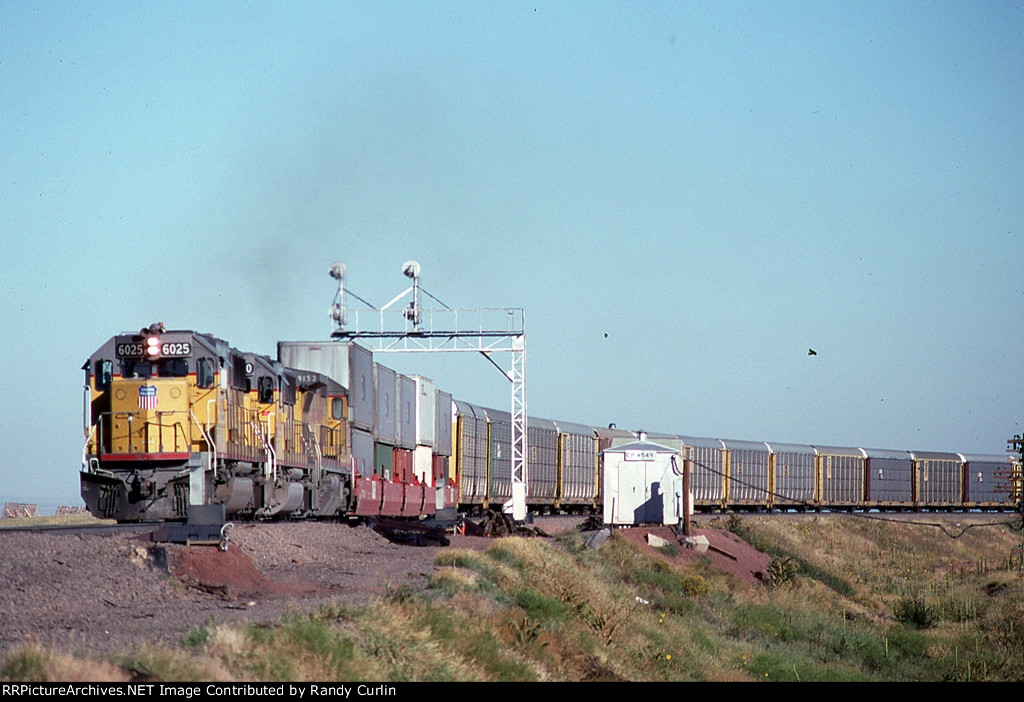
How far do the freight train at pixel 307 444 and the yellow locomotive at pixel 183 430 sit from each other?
0.02m

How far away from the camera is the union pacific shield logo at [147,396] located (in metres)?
19.6

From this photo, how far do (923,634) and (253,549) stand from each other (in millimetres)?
15025

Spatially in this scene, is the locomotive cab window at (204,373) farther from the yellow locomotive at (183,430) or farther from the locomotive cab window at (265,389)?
the locomotive cab window at (265,389)

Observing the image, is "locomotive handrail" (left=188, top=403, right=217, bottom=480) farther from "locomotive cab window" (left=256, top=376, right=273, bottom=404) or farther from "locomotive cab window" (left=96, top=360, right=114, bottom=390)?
"locomotive cab window" (left=256, top=376, right=273, bottom=404)

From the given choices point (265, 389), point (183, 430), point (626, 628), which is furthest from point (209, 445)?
point (626, 628)

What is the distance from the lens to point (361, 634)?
33.5 feet

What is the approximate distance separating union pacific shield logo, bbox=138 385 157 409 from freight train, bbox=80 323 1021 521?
23 millimetres

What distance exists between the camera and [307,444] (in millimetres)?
24219

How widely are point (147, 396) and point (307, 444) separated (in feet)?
16.5

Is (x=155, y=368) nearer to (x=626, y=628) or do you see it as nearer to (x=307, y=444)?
(x=307, y=444)

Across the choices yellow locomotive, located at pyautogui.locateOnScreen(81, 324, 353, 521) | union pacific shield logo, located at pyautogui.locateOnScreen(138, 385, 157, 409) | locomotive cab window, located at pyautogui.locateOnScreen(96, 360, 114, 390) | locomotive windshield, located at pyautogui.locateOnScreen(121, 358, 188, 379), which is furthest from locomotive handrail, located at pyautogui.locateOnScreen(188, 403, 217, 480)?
locomotive cab window, located at pyautogui.locateOnScreen(96, 360, 114, 390)

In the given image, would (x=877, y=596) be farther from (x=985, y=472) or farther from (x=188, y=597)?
(x=985, y=472)

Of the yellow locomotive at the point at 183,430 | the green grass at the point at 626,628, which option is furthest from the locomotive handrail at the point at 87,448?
the green grass at the point at 626,628
